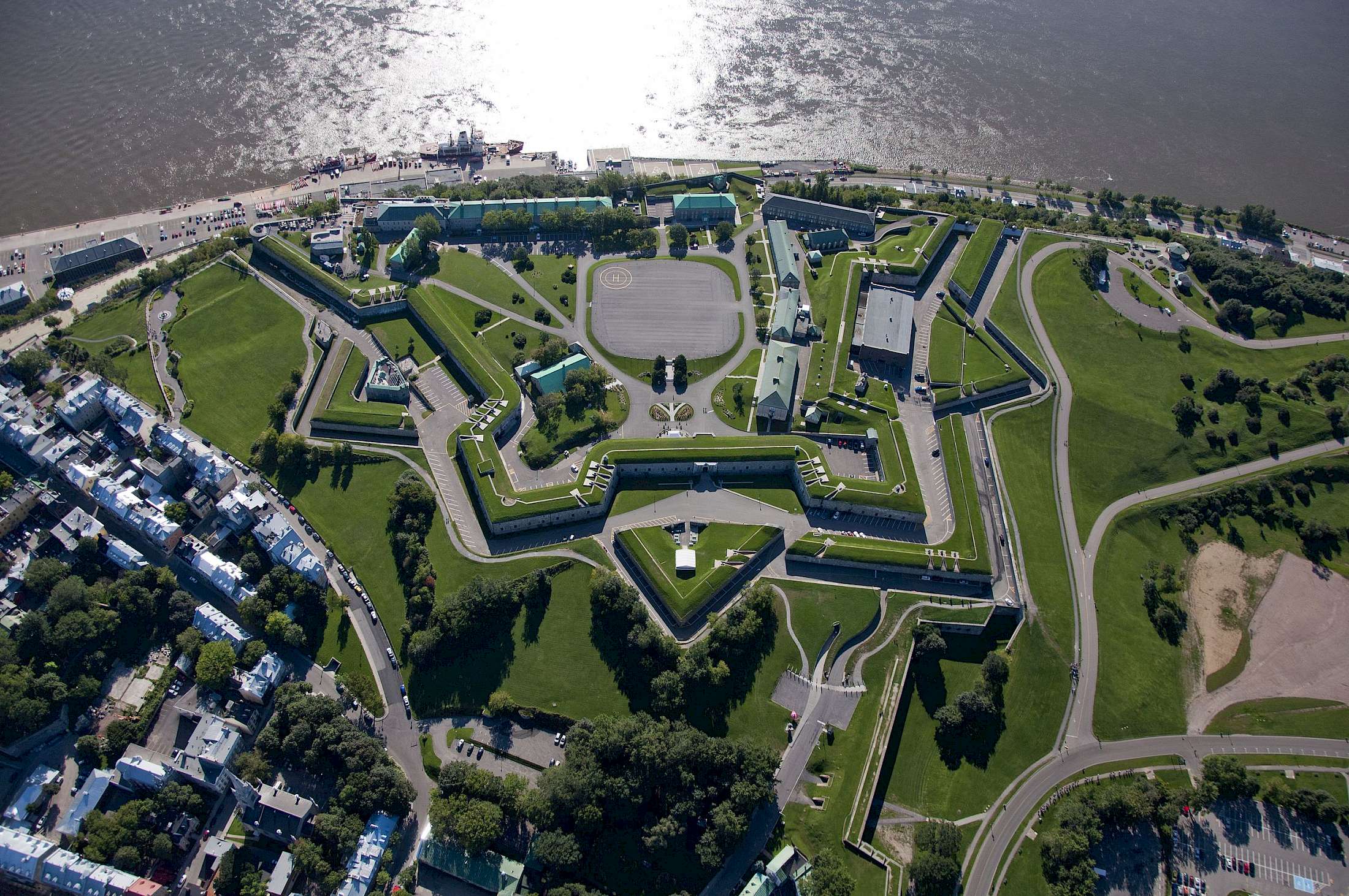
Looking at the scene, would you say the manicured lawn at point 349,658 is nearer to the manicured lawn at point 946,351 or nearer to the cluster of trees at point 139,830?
the cluster of trees at point 139,830

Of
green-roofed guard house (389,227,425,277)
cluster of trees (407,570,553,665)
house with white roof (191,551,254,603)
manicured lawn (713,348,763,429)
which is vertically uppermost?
green-roofed guard house (389,227,425,277)

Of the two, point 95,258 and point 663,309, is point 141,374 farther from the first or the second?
point 663,309

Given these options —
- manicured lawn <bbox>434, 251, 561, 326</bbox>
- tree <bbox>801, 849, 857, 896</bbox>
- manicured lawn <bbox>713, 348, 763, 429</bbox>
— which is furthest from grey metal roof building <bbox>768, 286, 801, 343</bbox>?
tree <bbox>801, 849, 857, 896</bbox>

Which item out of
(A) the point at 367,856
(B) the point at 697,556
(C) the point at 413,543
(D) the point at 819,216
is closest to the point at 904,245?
(D) the point at 819,216

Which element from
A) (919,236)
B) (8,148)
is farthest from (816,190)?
(8,148)

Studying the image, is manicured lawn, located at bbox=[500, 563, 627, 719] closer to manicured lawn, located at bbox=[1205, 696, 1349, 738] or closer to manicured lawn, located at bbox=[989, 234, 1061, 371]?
manicured lawn, located at bbox=[1205, 696, 1349, 738]

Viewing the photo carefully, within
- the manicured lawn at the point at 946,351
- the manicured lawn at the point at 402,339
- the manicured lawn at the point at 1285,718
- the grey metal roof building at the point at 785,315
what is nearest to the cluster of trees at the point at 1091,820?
the manicured lawn at the point at 1285,718

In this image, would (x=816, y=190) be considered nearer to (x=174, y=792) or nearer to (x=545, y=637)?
(x=545, y=637)

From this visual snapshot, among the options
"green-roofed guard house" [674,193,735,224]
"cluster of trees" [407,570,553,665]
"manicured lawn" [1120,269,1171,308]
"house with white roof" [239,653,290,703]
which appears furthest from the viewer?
"green-roofed guard house" [674,193,735,224]
